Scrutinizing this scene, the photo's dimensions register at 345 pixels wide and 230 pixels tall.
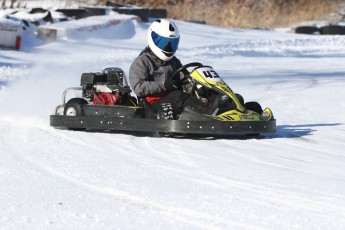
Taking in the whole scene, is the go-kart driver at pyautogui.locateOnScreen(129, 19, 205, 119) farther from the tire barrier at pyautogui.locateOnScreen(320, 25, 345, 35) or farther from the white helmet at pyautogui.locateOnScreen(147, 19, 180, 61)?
the tire barrier at pyautogui.locateOnScreen(320, 25, 345, 35)

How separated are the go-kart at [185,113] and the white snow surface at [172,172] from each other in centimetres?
13

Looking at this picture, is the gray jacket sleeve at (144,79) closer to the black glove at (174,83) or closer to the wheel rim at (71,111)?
the black glove at (174,83)

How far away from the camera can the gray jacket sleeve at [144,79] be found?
8727 millimetres

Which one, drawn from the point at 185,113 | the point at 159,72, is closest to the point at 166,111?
the point at 185,113

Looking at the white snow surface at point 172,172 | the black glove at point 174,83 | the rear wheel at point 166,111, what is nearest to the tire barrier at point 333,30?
the white snow surface at point 172,172

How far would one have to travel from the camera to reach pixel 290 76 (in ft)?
55.9

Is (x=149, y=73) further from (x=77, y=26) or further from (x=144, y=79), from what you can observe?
(x=77, y=26)

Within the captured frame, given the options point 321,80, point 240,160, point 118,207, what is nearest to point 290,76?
point 321,80

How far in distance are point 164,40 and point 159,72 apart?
322mm

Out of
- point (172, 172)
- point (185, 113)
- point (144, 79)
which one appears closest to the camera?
point (172, 172)

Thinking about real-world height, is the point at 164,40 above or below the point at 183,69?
above

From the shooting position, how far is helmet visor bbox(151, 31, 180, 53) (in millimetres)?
8938

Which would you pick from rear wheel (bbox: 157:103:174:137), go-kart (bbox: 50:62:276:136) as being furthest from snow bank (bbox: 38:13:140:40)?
rear wheel (bbox: 157:103:174:137)

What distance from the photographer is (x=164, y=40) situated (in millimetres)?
8938
